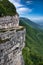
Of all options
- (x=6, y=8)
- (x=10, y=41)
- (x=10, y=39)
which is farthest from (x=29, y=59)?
(x=10, y=41)

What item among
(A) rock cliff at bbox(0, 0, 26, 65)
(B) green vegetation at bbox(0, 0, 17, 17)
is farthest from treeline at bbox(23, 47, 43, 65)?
(A) rock cliff at bbox(0, 0, 26, 65)

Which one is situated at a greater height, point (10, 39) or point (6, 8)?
point (6, 8)

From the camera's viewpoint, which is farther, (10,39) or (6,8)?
(6,8)

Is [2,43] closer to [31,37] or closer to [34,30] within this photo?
[31,37]

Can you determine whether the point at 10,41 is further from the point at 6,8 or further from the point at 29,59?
the point at 29,59

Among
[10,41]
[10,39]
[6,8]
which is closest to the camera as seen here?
[10,41]

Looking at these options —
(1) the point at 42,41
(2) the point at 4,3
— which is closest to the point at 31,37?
(1) the point at 42,41

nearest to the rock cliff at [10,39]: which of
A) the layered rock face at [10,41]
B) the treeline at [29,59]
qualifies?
the layered rock face at [10,41]

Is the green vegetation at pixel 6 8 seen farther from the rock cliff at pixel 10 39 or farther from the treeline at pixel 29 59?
the treeline at pixel 29 59

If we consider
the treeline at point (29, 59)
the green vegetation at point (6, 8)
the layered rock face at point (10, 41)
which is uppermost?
the green vegetation at point (6, 8)
